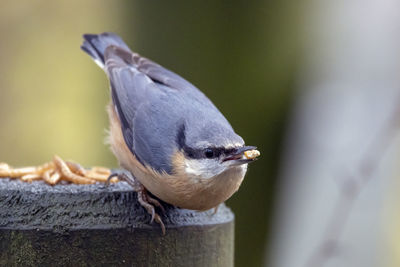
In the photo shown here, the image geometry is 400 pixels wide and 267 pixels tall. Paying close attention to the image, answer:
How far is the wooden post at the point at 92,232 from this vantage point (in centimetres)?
203

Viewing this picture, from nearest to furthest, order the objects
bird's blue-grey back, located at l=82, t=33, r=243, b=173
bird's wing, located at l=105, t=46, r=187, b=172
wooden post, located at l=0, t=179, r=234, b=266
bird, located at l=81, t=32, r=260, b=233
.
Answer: wooden post, located at l=0, t=179, r=234, b=266 < bird, located at l=81, t=32, r=260, b=233 < bird's blue-grey back, located at l=82, t=33, r=243, b=173 < bird's wing, located at l=105, t=46, r=187, b=172

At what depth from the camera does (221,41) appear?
5711 millimetres

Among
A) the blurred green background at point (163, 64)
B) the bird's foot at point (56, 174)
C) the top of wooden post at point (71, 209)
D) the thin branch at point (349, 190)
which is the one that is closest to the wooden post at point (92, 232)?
the top of wooden post at point (71, 209)

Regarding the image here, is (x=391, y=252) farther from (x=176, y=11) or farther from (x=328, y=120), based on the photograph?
(x=176, y=11)

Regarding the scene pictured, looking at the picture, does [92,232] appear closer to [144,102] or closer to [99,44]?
[144,102]

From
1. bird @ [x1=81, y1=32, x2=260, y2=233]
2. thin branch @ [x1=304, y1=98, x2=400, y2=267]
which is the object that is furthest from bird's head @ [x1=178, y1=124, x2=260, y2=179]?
thin branch @ [x1=304, y1=98, x2=400, y2=267]

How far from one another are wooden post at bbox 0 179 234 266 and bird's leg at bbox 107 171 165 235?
18 mm

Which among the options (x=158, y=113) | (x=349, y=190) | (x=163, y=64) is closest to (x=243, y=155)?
(x=158, y=113)

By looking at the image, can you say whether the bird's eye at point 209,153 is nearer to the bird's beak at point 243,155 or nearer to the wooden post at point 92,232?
the bird's beak at point 243,155

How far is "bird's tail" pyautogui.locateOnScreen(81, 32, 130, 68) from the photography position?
3.74 meters

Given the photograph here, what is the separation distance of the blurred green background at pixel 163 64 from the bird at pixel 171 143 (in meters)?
2.36

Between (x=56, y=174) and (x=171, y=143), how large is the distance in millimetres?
477

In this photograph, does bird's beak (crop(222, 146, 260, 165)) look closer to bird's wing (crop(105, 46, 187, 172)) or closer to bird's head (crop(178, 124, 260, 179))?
bird's head (crop(178, 124, 260, 179))

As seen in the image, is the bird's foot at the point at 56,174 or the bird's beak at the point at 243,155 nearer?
the bird's beak at the point at 243,155
